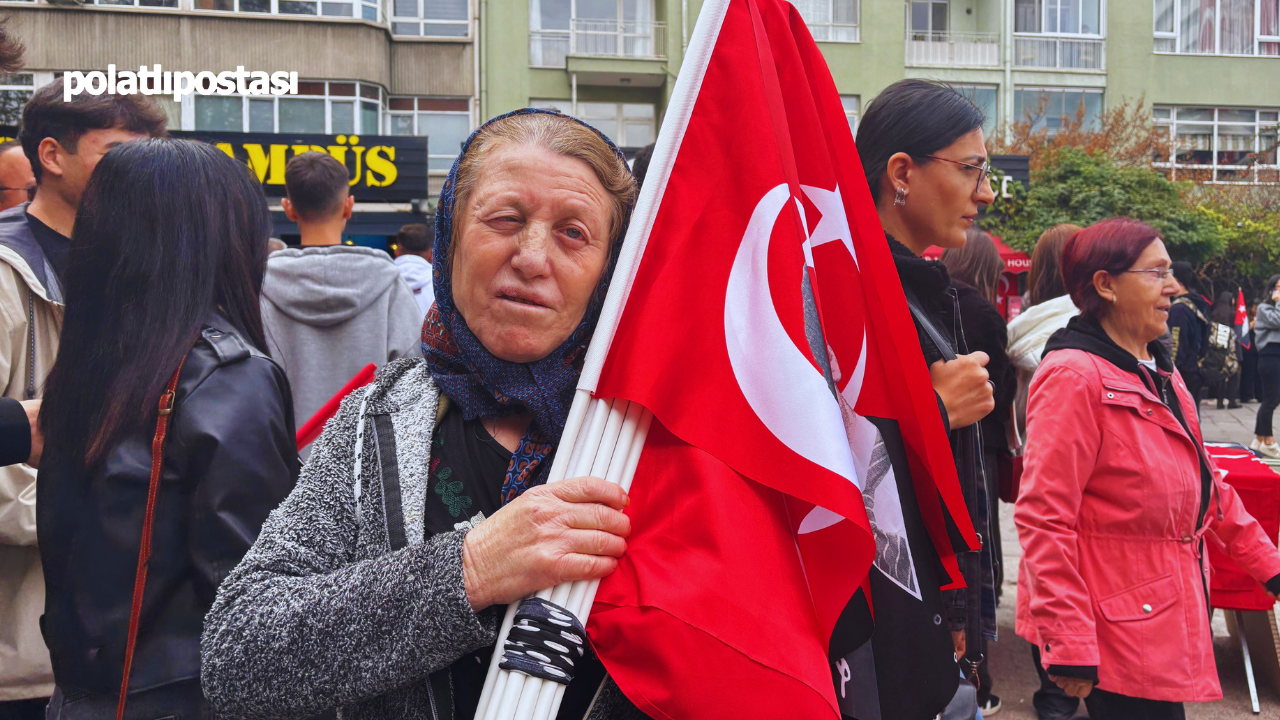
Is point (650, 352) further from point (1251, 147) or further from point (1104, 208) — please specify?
point (1251, 147)

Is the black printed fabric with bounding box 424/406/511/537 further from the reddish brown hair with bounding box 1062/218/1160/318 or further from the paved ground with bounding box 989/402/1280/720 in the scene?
the paved ground with bounding box 989/402/1280/720

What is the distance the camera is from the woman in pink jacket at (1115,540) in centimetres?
275

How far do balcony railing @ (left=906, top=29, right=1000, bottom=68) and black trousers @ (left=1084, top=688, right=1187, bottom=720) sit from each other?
Answer: 2509 centimetres

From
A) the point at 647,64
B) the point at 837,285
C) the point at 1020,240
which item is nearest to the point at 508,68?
the point at 647,64

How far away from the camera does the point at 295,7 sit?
813 inches

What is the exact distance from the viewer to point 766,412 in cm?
125

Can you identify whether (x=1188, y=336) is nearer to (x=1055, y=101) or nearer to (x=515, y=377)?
(x=515, y=377)

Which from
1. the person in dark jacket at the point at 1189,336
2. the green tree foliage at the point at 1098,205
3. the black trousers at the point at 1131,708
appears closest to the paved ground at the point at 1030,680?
the black trousers at the point at 1131,708

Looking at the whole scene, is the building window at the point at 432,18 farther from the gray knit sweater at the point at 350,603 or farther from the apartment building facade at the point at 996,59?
the gray knit sweater at the point at 350,603

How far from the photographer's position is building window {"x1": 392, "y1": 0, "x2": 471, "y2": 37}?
22359 mm

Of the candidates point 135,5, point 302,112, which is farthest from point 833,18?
point 135,5

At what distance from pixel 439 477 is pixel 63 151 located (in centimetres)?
226

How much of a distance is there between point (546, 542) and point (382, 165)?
1609cm

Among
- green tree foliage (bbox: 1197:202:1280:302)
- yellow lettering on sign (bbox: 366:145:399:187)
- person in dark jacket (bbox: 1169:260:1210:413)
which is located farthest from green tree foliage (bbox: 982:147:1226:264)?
yellow lettering on sign (bbox: 366:145:399:187)
